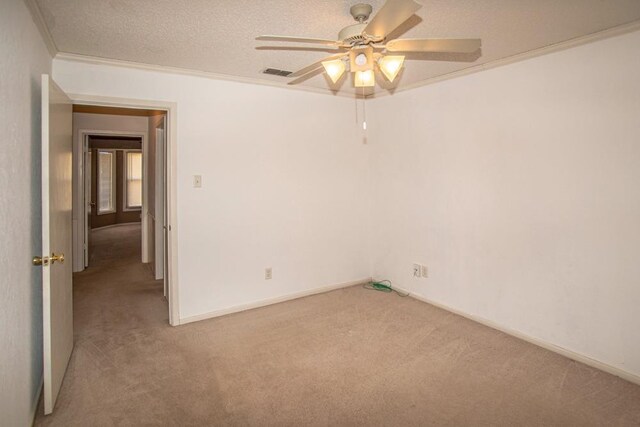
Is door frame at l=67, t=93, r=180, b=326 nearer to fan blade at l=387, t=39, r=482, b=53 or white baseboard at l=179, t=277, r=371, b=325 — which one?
white baseboard at l=179, t=277, r=371, b=325

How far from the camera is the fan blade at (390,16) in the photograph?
143cm

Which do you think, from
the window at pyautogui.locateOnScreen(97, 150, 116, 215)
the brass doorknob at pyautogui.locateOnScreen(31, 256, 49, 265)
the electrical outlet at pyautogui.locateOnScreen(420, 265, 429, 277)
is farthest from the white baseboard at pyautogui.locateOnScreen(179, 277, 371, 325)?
the window at pyautogui.locateOnScreen(97, 150, 116, 215)

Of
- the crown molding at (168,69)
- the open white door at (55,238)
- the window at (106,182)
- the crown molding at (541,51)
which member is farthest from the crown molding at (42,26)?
the window at (106,182)

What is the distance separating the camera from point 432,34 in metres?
2.52

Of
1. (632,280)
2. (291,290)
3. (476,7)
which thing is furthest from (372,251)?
(476,7)

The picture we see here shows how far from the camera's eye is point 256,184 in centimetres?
380

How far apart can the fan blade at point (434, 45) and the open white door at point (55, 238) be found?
1.94 meters

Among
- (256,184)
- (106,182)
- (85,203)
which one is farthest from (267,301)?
(106,182)

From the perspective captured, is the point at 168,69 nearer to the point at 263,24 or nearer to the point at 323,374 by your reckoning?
the point at 263,24

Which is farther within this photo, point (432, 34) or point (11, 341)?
point (432, 34)

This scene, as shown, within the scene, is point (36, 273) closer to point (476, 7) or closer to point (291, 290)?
point (291, 290)

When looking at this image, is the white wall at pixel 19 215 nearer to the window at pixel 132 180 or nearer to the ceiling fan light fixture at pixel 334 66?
the ceiling fan light fixture at pixel 334 66

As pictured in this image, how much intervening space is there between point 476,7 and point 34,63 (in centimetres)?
259

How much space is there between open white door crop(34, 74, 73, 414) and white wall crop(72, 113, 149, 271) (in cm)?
299
